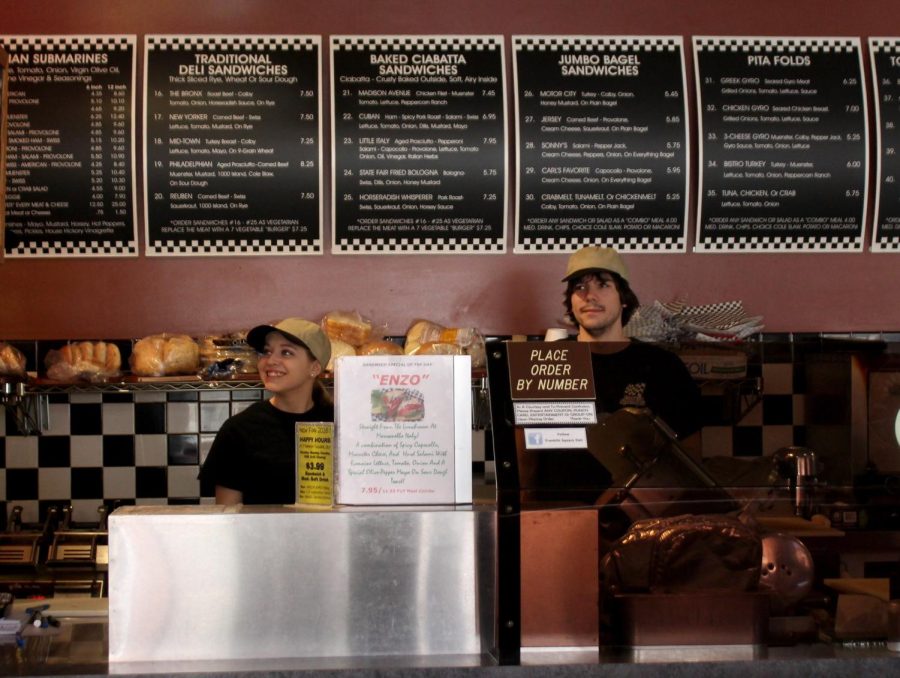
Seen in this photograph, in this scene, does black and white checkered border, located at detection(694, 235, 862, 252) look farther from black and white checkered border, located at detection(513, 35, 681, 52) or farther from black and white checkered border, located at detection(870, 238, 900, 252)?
black and white checkered border, located at detection(513, 35, 681, 52)

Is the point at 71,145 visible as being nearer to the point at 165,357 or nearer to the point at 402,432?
the point at 165,357

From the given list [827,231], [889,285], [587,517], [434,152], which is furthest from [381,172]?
[587,517]

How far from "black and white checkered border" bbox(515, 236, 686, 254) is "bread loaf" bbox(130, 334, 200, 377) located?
123 centimetres

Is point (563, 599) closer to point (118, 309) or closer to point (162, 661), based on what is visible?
point (162, 661)

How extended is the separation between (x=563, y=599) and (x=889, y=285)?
2704 millimetres

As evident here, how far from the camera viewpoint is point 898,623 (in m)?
1.78

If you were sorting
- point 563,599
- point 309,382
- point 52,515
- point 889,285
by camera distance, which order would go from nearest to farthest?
point 563,599, point 309,382, point 52,515, point 889,285

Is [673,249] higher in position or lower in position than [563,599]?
higher

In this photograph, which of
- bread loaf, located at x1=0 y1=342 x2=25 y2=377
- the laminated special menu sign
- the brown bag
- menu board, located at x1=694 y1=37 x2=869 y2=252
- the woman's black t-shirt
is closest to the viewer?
the brown bag

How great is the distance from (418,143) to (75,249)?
130 centimetres

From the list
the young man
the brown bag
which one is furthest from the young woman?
the brown bag

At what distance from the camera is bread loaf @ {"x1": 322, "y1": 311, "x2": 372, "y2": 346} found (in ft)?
11.9

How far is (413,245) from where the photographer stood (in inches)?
149

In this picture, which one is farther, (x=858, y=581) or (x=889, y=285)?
(x=889, y=285)
